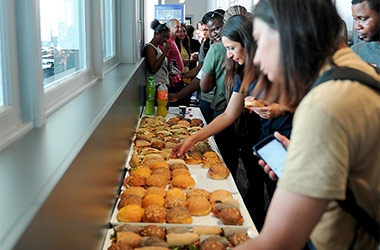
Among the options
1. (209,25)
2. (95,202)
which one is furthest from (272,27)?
(209,25)

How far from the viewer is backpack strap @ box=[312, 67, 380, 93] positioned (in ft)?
2.41

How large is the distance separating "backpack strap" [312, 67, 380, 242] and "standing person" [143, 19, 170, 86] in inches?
121

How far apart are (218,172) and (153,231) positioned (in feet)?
2.01

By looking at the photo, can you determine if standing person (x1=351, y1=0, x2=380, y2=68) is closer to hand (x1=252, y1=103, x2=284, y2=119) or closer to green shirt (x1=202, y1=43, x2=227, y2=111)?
hand (x1=252, y1=103, x2=284, y2=119)

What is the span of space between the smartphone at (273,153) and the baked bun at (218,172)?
0.55 m

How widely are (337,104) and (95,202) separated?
78 cm

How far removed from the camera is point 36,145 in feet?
3.30

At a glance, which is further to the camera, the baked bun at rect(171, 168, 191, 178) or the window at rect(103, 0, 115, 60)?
the window at rect(103, 0, 115, 60)

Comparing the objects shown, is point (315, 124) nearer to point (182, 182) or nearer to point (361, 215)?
point (361, 215)

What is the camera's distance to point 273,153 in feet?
4.34

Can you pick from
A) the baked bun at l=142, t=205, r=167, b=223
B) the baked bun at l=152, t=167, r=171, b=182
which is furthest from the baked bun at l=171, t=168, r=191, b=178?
the baked bun at l=142, t=205, r=167, b=223

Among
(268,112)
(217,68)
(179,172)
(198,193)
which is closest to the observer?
(198,193)

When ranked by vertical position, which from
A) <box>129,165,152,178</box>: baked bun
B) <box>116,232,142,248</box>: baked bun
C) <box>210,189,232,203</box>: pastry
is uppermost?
<box>129,165,152,178</box>: baked bun

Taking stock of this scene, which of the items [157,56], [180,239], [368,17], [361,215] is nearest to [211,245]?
[180,239]
